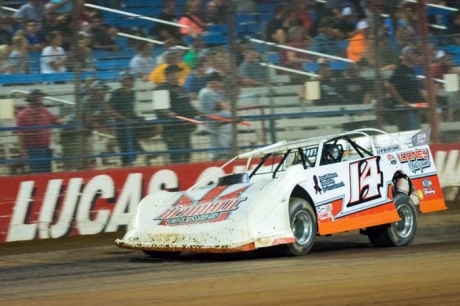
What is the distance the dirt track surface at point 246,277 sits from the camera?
615cm

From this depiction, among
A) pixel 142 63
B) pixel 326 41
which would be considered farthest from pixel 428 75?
pixel 142 63

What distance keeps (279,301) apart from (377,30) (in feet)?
29.2

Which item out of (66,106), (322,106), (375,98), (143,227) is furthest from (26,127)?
(375,98)

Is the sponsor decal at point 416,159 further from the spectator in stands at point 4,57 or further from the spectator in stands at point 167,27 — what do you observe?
the spectator in stands at point 4,57

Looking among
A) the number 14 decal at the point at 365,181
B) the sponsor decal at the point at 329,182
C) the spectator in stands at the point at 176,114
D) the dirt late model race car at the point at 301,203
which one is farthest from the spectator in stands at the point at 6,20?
the number 14 decal at the point at 365,181

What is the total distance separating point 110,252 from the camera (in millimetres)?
10383

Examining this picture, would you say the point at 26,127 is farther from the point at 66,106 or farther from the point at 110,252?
the point at 110,252

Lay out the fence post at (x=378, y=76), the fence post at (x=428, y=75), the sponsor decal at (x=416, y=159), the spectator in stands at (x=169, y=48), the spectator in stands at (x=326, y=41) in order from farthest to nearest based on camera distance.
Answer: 1. the fence post at (x=428, y=75)
2. the fence post at (x=378, y=76)
3. the spectator in stands at (x=326, y=41)
4. the spectator in stands at (x=169, y=48)
5. the sponsor decal at (x=416, y=159)

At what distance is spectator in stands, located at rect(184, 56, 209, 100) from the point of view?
13.0 meters

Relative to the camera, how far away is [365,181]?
943 cm

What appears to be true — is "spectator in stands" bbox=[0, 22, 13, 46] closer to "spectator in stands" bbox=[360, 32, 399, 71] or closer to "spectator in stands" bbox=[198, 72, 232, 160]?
"spectator in stands" bbox=[198, 72, 232, 160]

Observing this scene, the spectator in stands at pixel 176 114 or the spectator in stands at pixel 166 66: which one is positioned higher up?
the spectator in stands at pixel 166 66

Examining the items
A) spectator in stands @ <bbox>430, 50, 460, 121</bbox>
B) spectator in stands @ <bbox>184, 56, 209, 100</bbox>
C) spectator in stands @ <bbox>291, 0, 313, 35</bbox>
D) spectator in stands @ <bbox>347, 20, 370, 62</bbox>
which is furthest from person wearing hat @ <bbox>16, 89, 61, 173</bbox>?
spectator in stands @ <bbox>430, 50, 460, 121</bbox>

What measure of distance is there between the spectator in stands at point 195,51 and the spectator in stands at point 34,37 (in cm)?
221
